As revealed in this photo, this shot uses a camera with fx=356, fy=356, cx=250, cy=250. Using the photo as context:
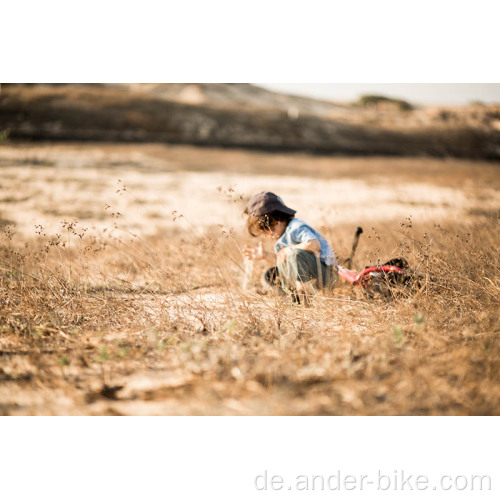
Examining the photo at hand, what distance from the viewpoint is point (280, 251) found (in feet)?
9.68

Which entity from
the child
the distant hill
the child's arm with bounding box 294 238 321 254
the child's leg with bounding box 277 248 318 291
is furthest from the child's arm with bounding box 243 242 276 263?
the distant hill

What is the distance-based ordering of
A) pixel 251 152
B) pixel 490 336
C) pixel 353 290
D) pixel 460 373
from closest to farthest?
pixel 460 373
pixel 490 336
pixel 353 290
pixel 251 152

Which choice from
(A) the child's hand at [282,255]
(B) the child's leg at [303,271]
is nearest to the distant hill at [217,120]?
(B) the child's leg at [303,271]

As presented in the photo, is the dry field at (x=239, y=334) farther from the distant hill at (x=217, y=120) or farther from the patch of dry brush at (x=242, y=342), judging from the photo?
the distant hill at (x=217, y=120)

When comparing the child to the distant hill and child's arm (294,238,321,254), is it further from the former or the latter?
the distant hill

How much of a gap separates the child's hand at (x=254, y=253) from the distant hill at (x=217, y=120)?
420 inches

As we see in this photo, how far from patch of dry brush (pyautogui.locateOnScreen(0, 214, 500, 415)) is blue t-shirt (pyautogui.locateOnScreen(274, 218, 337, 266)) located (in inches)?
14.0

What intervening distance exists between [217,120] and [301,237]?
1653 centimetres

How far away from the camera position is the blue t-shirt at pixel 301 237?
2895 mm

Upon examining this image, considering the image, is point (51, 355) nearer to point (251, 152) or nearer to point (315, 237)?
point (315, 237)

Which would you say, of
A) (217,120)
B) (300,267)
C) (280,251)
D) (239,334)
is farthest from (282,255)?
(217,120)

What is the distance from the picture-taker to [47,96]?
1328 cm
